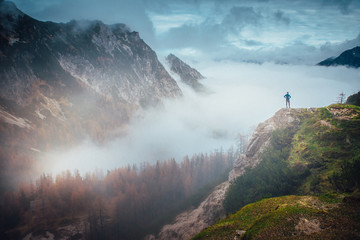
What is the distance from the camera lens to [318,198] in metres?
21.8

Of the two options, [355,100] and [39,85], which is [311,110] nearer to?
[355,100]

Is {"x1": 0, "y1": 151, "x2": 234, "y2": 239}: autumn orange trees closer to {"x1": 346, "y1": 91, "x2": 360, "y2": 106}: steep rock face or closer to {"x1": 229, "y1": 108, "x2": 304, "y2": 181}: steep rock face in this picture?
{"x1": 229, "y1": 108, "x2": 304, "y2": 181}: steep rock face

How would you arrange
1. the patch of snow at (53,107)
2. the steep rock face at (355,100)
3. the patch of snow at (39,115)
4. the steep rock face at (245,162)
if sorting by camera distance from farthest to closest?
the patch of snow at (53,107)
the patch of snow at (39,115)
the steep rock face at (245,162)
the steep rock face at (355,100)

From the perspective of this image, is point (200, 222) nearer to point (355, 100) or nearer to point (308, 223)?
point (308, 223)

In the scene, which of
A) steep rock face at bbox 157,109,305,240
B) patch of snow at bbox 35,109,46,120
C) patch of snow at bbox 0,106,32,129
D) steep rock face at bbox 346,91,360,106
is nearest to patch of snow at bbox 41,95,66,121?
patch of snow at bbox 35,109,46,120

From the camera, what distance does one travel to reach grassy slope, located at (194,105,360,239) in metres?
15.9

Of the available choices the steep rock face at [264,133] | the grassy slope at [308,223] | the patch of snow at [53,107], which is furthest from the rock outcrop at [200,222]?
the patch of snow at [53,107]

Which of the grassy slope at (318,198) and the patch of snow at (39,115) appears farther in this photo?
the patch of snow at (39,115)

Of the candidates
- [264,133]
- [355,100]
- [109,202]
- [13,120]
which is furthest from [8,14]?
[355,100]

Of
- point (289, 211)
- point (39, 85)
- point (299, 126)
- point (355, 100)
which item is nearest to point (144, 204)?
point (299, 126)

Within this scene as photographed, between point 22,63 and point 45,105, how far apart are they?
47396 mm

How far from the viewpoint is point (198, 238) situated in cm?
2153

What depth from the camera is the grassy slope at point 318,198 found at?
15906 mm

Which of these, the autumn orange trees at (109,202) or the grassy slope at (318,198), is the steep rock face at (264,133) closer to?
the grassy slope at (318,198)
